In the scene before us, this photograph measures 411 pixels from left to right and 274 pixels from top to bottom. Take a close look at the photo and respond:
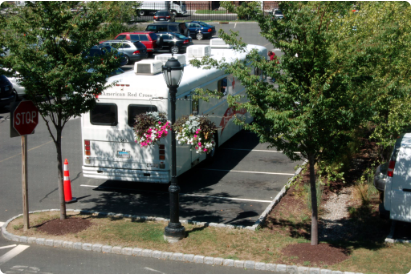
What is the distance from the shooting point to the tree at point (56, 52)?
8031mm

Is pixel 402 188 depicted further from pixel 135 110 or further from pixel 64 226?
pixel 64 226

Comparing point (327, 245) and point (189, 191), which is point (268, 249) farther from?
point (189, 191)

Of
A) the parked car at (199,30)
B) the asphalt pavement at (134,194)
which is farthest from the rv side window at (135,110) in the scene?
the parked car at (199,30)

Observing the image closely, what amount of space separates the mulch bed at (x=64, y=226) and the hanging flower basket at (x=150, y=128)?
81.4 inches

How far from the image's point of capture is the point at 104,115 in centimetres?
1095

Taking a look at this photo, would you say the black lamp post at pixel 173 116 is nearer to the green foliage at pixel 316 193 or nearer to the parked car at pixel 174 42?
the green foliage at pixel 316 193

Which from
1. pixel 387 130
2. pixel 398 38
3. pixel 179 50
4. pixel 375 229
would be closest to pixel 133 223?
pixel 375 229

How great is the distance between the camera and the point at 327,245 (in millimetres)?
7871

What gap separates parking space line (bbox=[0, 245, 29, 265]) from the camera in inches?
296

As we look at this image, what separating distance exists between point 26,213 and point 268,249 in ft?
15.2

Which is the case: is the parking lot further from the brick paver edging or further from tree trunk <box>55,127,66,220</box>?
the brick paver edging

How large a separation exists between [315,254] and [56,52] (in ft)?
19.5

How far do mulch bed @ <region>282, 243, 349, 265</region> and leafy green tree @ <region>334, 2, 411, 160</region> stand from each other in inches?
99.7

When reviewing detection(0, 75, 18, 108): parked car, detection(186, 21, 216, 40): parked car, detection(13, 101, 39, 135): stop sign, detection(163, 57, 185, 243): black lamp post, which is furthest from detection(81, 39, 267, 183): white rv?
detection(186, 21, 216, 40): parked car
